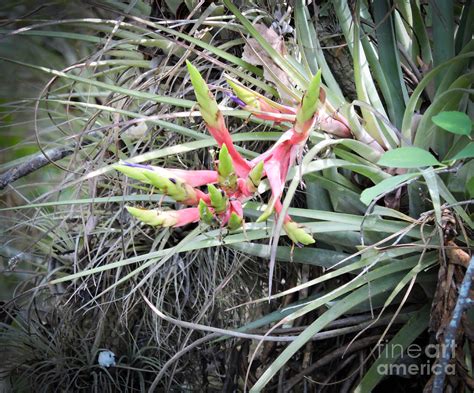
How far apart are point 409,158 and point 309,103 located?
137 millimetres

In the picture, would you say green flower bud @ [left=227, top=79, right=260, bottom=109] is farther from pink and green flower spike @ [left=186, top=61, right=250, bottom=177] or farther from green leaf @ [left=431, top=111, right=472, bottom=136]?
green leaf @ [left=431, top=111, right=472, bottom=136]

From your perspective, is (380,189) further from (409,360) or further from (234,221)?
(409,360)

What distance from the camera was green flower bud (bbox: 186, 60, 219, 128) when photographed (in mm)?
629

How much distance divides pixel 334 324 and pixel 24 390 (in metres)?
0.76

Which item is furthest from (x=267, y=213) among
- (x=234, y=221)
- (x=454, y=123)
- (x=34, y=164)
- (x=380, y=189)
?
(x=34, y=164)

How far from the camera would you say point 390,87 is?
1004 mm

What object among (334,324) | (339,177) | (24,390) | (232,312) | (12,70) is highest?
A: (12,70)

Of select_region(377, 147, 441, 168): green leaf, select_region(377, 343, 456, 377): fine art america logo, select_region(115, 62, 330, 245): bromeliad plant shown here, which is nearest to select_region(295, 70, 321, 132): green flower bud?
select_region(115, 62, 330, 245): bromeliad plant

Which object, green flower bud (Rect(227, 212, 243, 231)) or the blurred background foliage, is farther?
the blurred background foliage

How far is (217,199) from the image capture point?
61 cm

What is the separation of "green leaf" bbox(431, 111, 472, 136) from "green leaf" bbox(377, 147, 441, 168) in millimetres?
35

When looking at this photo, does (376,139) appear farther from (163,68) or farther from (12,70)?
(12,70)

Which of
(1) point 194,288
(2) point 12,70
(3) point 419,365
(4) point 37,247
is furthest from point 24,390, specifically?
(3) point 419,365

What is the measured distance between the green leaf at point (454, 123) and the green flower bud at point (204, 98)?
251 mm
